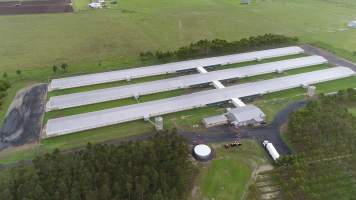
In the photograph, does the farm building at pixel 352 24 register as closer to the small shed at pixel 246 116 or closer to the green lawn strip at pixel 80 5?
the small shed at pixel 246 116

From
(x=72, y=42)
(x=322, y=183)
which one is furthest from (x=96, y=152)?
(x=72, y=42)

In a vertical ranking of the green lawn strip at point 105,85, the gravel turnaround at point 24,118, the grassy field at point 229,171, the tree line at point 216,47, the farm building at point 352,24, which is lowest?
the grassy field at point 229,171

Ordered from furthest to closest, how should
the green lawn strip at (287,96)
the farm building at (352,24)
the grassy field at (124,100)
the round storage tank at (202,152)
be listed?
the farm building at (352,24), the green lawn strip at (287,96), the grassy field at (124,100), the round storage tank at (202,152)

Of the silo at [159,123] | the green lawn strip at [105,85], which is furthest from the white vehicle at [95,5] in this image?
the silo at [159,123]

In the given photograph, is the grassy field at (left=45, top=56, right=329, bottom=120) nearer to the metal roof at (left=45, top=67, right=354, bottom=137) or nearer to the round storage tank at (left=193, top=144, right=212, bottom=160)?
the metal roof at (left=45, top=67, right=354, bottom=137)

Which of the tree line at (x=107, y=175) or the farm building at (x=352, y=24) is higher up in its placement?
the farm building at (x=352, y=24)

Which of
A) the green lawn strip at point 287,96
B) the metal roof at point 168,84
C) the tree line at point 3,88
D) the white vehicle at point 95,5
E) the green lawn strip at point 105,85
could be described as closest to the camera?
the green lawn strip at point 287,96

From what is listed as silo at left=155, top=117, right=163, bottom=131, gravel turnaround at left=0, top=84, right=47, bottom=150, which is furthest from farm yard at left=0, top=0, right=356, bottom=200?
silo at left=155, top=117, right=163, bottom=131

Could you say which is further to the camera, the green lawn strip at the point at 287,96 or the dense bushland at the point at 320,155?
the green lawn strip at the point at 287,96
